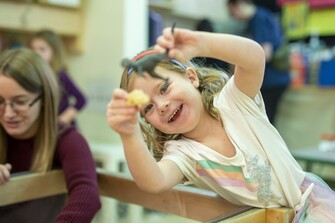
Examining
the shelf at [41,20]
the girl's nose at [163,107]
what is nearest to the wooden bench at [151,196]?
the girl's nose at [163,107]

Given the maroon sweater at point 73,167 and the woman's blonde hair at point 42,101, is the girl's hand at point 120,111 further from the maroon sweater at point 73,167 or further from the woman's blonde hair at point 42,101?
the woman's blonde hair at point 42,101

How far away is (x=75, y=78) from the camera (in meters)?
2.77

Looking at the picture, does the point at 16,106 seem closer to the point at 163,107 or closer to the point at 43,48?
the point at 163,107

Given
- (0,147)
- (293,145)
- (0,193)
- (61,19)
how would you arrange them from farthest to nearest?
(293,145), (61,19), (0,147), (0,193)

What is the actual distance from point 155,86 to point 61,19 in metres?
2.04

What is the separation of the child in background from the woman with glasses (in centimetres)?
106

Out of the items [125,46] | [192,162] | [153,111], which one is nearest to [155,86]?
[153,111]

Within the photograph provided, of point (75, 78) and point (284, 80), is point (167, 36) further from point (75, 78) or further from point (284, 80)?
point (284, 80)

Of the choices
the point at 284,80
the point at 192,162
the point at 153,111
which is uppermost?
the point at 153,111

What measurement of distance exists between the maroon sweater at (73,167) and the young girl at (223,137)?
251mm

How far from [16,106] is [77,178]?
0.81 ft

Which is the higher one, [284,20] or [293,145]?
[284,20]

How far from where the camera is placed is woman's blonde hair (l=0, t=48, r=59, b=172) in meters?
1.17

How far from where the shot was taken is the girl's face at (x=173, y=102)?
75 cm
